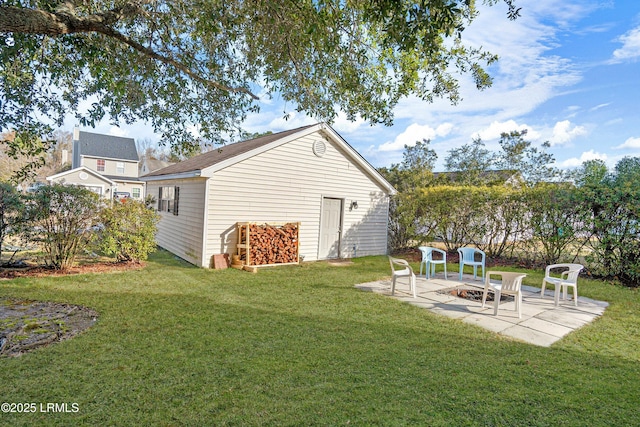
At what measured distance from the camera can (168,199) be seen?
11906 millimetres

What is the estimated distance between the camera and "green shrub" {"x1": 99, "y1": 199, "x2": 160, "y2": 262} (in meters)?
8.20

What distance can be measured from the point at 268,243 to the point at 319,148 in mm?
3512

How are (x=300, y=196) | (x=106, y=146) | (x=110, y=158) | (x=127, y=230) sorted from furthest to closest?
(x=106, y=146) < (x=110, y=158) < (x=300, y=196) < (x=127, y=230)

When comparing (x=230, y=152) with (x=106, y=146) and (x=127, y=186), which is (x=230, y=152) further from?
(x=106, y=146)

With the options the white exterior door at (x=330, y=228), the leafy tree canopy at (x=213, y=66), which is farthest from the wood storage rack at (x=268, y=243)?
the leafy tree canopy at (x=213, y=66)

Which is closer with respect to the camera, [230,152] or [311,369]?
[311,369]

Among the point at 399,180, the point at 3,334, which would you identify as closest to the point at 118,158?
the point at 399,180

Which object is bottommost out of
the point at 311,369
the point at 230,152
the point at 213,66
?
the point at 311,369

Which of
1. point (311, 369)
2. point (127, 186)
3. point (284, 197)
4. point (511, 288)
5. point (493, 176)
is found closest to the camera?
point (311, 369)

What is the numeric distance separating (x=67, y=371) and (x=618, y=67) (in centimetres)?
1888

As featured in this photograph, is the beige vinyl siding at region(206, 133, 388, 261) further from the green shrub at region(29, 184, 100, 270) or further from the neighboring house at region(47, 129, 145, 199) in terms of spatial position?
the neighboring house at region(47, 129, 145, 199)

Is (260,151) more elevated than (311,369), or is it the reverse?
(260,151)

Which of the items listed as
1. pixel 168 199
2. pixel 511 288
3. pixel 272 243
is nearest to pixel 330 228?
pixel 272 243

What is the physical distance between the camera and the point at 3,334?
4.00 meters
